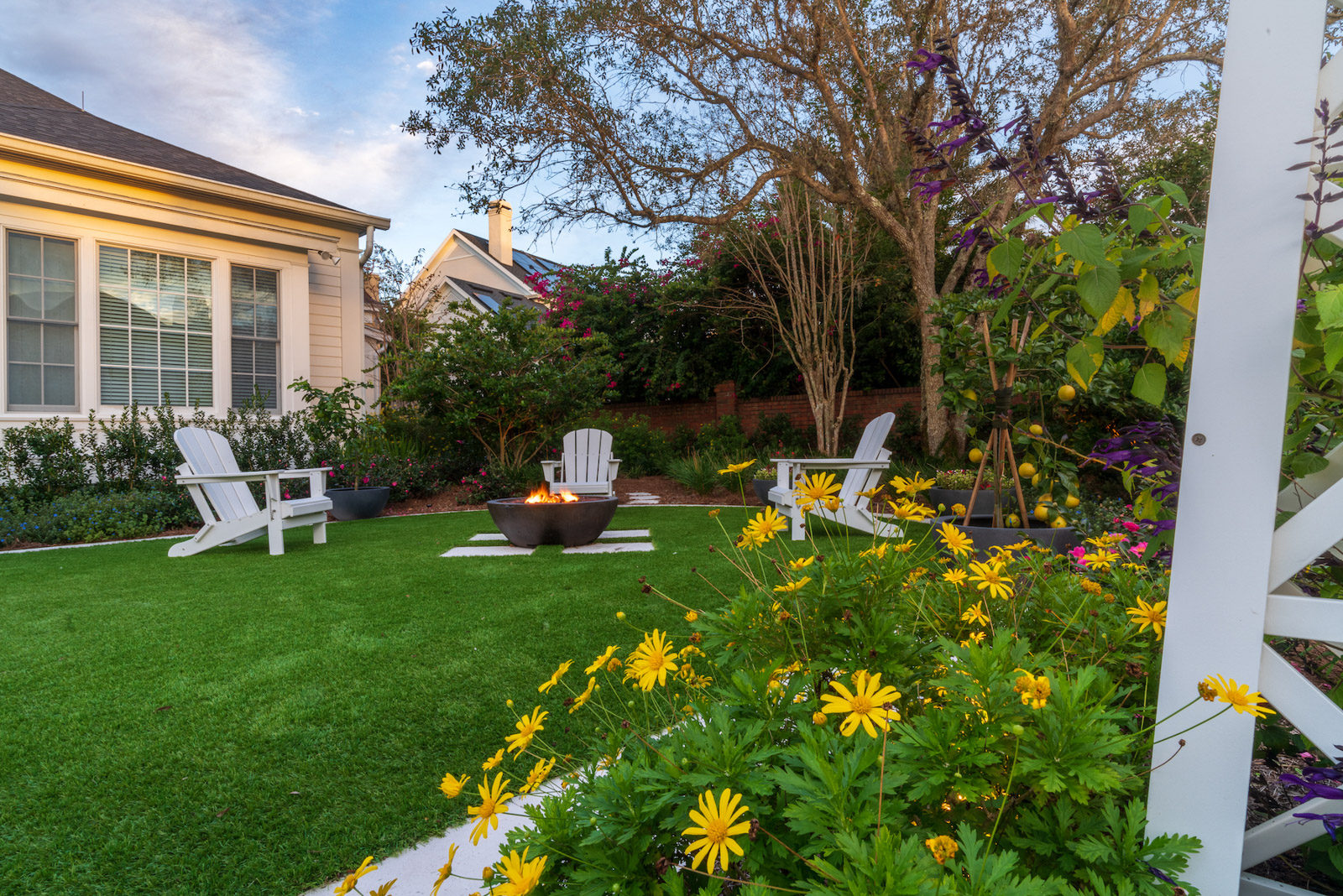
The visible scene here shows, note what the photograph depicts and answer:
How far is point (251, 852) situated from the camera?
4.57 feet

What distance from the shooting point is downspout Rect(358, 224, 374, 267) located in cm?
809

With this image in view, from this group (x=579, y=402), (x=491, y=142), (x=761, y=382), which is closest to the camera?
(x=491, y=142)

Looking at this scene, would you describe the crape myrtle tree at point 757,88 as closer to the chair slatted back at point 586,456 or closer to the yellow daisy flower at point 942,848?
the chair slatted back at point 586,456

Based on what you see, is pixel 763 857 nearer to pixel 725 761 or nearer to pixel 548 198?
pixel 725 761

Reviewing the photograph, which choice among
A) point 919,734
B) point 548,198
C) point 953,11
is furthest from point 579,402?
point 919,734

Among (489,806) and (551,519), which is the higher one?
(489,806)

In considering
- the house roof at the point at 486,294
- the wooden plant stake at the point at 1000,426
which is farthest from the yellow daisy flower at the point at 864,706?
the house roof at the point at 486,294

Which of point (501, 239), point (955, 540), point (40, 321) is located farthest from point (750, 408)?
point (501, 239)

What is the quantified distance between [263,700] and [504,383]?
19.3ft

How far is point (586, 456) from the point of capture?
745 cm

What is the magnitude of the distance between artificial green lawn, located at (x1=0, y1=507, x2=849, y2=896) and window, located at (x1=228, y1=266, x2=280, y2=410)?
3.39 m

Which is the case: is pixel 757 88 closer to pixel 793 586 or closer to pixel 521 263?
pixel 793 586

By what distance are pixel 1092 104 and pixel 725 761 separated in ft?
30.6

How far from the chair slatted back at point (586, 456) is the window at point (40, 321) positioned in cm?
495
